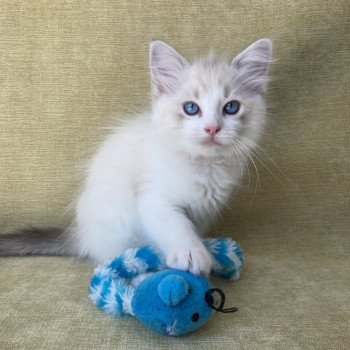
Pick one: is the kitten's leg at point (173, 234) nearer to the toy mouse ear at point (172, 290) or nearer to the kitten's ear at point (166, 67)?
the toy mouse ear at point (172, 290)

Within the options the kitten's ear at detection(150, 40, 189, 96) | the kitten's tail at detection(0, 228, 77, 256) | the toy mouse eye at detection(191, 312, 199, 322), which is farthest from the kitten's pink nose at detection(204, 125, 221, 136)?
the kitten's tail at detection(0, 228, 77, 256)

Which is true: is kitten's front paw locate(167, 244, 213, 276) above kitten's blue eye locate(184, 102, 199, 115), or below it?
below

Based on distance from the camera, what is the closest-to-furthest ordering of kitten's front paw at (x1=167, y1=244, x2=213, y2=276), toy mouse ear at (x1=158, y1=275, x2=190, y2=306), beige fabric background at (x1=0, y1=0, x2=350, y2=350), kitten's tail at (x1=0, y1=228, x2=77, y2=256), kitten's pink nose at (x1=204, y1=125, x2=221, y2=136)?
toy mouse ear at (x1=158, y1=275, x2=190, y2=306) < kitten's front paw at (x1=167, y1=244, x2=213, y2=276) < kitten's pink nose at (x1=204, y1=125, x2=221, y2=136) < kitten's tail at (x1=0, y1=228, x2=77, y2=256) < beige fabric background at (x1=0, y1=0, x2=350, y2=350)

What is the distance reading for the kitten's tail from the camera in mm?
1678

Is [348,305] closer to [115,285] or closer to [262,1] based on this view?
[115,285]

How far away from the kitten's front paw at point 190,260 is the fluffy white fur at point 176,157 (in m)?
0.11

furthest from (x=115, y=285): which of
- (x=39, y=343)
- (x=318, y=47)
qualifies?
(x=318, y=47)

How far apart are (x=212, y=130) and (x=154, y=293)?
51 centimetres

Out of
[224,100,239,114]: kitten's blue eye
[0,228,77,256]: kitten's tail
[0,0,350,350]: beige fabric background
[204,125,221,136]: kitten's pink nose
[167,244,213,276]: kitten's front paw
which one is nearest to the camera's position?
[167,244,213,276]: kitten's front paw

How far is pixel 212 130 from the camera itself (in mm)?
1321

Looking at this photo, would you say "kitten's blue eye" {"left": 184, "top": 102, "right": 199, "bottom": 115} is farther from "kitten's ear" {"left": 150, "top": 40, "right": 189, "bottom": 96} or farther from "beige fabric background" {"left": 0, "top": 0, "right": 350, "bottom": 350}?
"beige fabric background" {"left": 0, "top": 0, "right": 350, "bottom": 350}

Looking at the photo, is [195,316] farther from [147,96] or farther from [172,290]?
[147,96]

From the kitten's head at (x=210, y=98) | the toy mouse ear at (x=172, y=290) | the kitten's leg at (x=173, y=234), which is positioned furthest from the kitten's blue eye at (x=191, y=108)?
the toy mouse ear at (x=172, y=290)

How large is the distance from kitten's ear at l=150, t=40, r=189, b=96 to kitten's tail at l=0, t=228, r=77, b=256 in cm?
67
